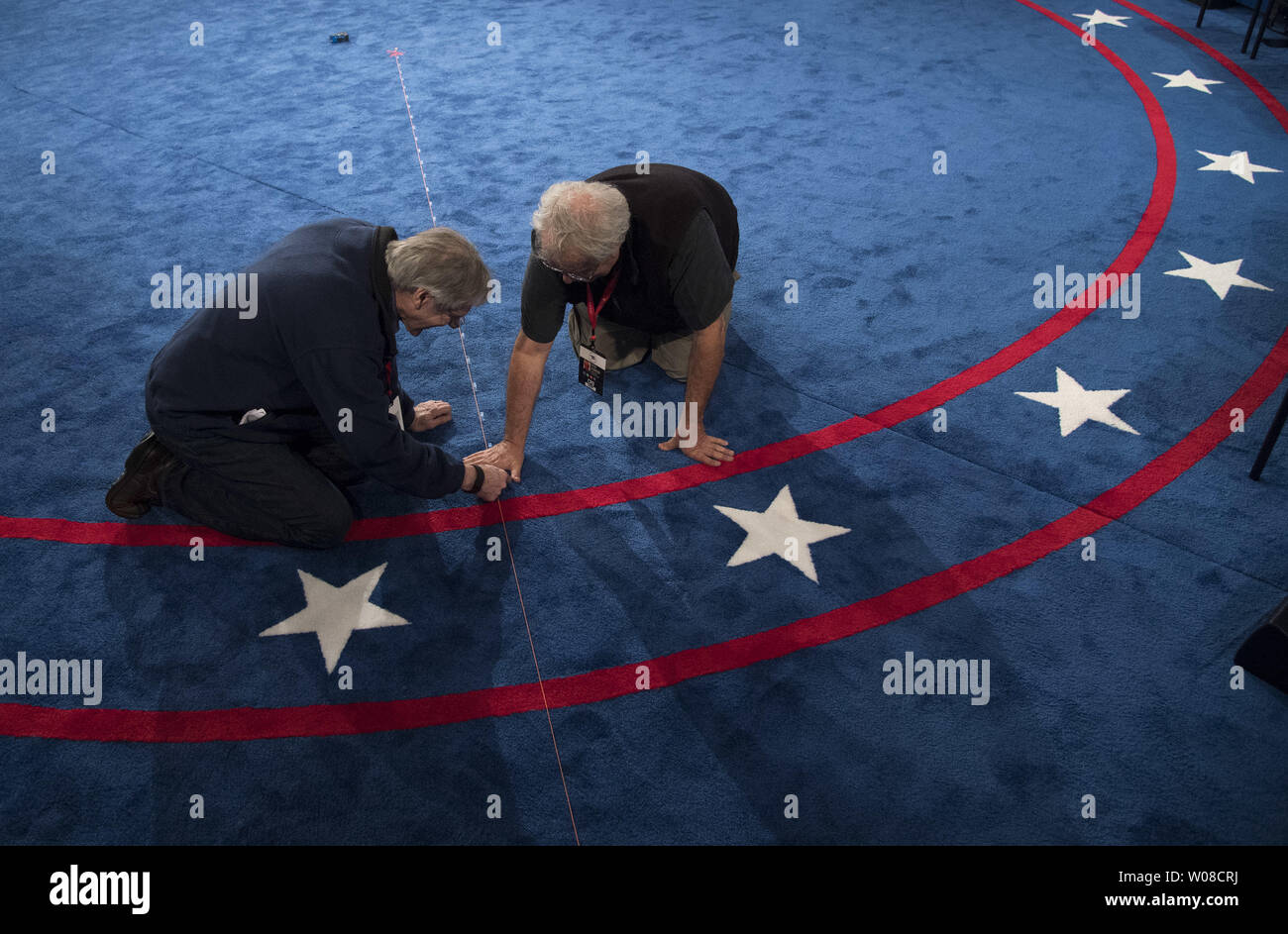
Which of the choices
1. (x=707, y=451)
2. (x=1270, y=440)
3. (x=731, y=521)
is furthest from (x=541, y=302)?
(x=1270, y=440)

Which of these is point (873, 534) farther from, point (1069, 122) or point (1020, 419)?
point (1069, 122)

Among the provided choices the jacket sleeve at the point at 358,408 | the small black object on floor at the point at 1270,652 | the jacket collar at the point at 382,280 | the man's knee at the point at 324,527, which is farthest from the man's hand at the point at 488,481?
the small black object on floor at the point at 1270,652

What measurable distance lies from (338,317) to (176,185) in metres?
3.47

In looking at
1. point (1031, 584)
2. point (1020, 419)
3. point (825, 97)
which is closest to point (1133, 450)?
point (1020, 419)

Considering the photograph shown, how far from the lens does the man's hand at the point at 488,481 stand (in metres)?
3.10

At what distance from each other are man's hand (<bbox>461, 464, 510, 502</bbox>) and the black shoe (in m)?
0.99

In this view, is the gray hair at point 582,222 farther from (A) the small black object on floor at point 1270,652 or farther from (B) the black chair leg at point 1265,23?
(B) the black chair leg at point 1265,23

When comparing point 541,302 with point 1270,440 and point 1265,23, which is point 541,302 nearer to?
point 1270,440

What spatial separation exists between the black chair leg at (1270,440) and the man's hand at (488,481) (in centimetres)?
275

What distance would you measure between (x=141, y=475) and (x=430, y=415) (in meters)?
1.02

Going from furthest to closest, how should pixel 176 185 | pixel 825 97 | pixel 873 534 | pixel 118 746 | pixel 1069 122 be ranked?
pixel 825 97 < pixel 1069 122 < pixel 176 185 < pixel 873 534 < pixel 118 746

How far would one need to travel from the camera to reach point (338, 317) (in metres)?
2.56

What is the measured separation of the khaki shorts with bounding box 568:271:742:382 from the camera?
3697 millimetres

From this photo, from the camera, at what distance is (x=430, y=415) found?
11.5 feet
